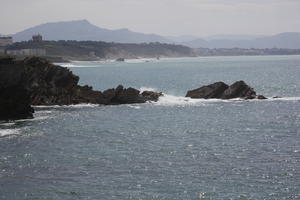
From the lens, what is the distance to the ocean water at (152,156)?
108 feet

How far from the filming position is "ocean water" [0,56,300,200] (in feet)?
108

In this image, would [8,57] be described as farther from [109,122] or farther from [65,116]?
[109,122]

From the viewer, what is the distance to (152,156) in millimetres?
42719

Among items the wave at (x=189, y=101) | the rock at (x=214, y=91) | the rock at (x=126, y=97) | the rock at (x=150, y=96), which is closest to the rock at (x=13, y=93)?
the rock at (x=126, y=97)

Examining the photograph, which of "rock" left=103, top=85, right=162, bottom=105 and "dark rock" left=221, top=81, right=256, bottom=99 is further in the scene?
"dark rock" left=221, top=81, right=256, bottom=99

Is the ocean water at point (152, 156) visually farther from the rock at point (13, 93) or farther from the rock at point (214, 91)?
the rock at point (214, 91)

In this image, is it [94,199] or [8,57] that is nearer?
[94,199]

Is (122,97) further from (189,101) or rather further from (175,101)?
(189,101)

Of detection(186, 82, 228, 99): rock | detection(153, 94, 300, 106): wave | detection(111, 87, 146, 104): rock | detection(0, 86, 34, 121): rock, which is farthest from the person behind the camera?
detection(186, 82, 228, 99): rock

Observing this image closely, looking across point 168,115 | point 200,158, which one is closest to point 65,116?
point 168,115

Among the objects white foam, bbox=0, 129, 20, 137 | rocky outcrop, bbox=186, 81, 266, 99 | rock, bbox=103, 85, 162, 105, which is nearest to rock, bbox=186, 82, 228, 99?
rocky outcrop, bbox=186, 81, 266, 99

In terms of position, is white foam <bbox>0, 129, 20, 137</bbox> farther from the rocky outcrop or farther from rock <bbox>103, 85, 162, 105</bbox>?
the rocky outcrop

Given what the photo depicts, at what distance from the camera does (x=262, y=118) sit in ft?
215

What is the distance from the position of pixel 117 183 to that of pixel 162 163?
6.31 meters
